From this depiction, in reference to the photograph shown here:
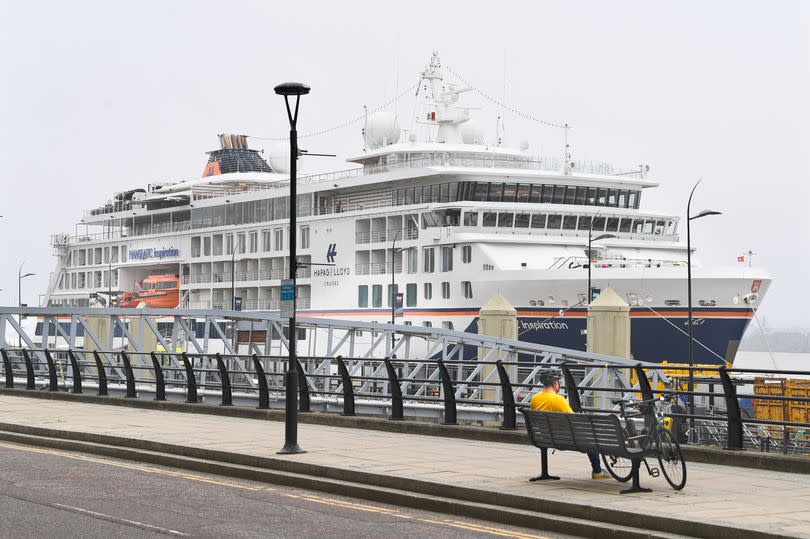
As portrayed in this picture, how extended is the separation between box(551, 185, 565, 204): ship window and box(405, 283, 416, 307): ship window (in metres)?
8.76

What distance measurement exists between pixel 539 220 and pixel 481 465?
1933 inches

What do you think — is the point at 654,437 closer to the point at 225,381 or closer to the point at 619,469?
the point at 619,469

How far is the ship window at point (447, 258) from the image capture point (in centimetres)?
6281

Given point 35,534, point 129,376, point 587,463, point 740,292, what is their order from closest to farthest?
1. point 35,534
2. point 587,463
3. point 129,376
4. point 740,292

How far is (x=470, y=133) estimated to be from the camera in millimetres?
75250

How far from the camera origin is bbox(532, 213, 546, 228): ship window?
64625 mm

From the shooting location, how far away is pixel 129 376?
3020cm

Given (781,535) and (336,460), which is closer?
(781,535)

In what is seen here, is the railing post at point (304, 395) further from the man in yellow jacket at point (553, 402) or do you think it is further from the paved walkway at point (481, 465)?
the man in yellow jacket at point (553, 402)

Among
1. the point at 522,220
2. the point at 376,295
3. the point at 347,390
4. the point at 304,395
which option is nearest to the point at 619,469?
the point at 347,390

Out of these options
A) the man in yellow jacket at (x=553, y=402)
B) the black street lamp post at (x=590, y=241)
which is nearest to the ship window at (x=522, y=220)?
the black street lamp post at (x=590, y=241)

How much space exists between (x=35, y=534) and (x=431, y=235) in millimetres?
52646

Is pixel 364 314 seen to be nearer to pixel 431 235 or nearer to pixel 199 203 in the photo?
pixel 431 235

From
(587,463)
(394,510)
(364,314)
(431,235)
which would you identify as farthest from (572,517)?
(364,314)
